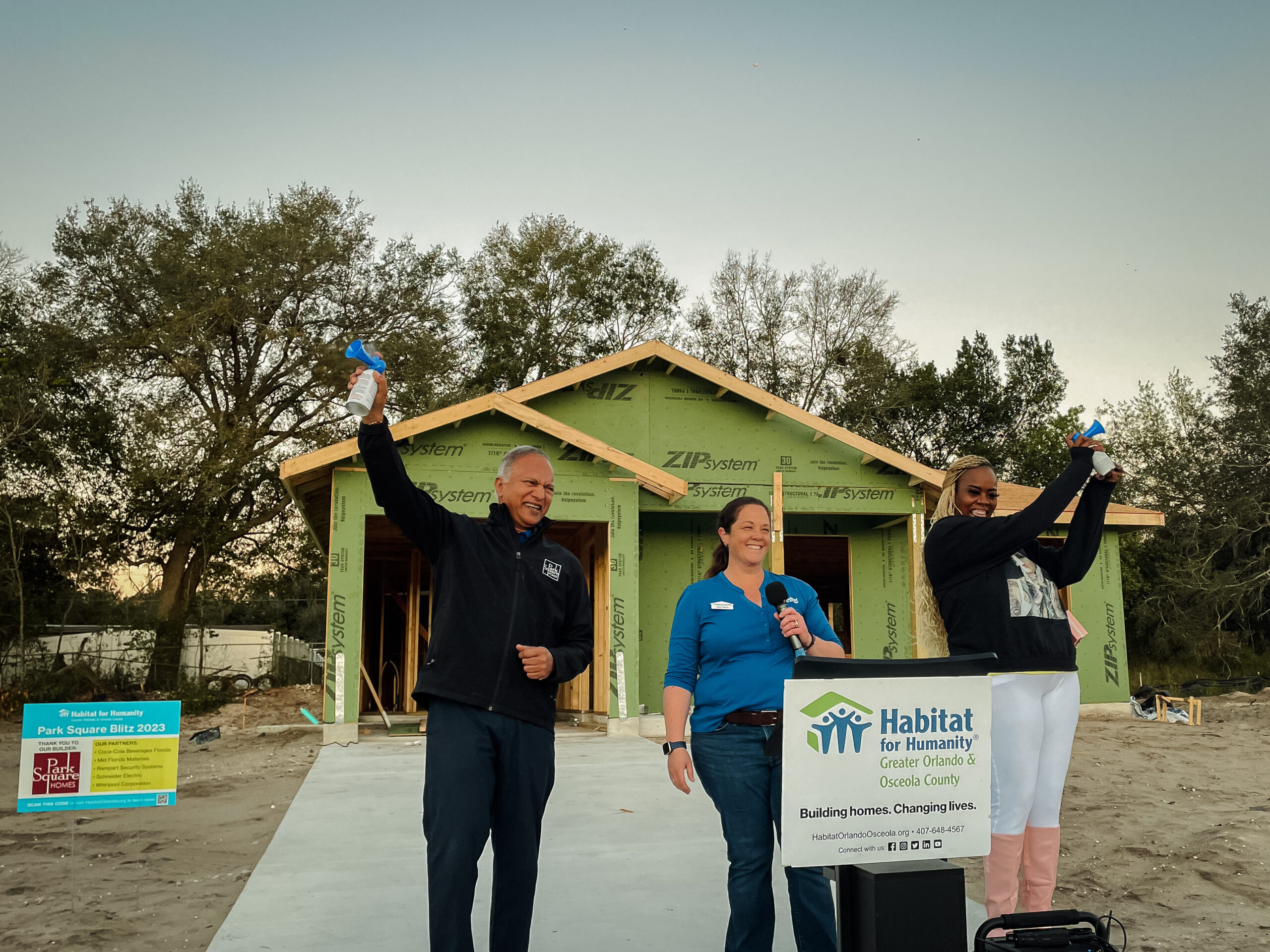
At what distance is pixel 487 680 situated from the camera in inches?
108

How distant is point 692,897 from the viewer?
14.0 ft

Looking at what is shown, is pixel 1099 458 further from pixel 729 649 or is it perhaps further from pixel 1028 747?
pixel 729 649

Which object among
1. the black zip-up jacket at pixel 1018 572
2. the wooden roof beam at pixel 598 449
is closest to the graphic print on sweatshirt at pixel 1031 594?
the black zip-up jacket at pixel 1018 572

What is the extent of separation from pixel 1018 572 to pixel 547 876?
2.93 metres

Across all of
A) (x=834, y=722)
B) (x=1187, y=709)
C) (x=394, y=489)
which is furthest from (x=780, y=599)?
(x=1187, y=709)

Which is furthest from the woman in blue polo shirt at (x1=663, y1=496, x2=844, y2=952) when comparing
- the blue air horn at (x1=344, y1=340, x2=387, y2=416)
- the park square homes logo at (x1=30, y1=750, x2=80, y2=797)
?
the park square homes logo at (x1=30, y1=750, x2=80, y2=797)

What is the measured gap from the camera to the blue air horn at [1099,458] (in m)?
3.02

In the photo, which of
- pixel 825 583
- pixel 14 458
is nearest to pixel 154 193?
pixel 14 458

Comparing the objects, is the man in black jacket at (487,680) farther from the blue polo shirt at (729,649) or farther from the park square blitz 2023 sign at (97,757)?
the park square blitz 2023 sign at (97,757)

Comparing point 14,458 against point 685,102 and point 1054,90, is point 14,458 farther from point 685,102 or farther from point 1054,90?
point 1054,90

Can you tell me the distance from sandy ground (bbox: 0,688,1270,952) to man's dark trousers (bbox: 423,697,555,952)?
1.79 m

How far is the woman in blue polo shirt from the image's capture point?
2.75m

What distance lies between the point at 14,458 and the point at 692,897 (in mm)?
18719

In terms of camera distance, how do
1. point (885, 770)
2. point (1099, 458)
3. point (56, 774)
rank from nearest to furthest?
1. point (885, 770)
2. point (1099, 458)
3. point (56, 774)
